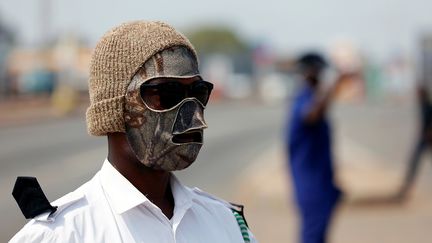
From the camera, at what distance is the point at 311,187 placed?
8.31 m

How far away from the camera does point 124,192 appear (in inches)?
107

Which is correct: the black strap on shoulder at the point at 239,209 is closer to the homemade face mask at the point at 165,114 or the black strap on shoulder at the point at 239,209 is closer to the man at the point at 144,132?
the man at the point at 144,132

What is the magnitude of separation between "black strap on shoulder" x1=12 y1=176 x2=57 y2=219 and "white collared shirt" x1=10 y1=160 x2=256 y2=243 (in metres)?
0.02

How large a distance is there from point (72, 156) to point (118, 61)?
2401 centimetres

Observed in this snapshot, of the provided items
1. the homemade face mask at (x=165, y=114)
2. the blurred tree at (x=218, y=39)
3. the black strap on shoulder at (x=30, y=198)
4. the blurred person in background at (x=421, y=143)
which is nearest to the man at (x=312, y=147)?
the homemade face mask at (x=165, y=114)

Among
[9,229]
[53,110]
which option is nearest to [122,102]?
[9,229]

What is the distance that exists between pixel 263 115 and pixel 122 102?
61.7 meters

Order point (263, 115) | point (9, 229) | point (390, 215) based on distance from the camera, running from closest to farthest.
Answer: point (9, 229) → point (390, 215) → point (263, 115)

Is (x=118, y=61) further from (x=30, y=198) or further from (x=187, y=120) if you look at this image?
(x=30, y=198)

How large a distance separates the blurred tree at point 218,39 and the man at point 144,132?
15292 cm

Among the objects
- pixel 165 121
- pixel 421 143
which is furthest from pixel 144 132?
pixel 421 143

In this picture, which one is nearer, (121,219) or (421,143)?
(121,219)

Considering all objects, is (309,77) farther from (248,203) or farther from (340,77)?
(248,203)

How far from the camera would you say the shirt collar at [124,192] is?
268 cm
